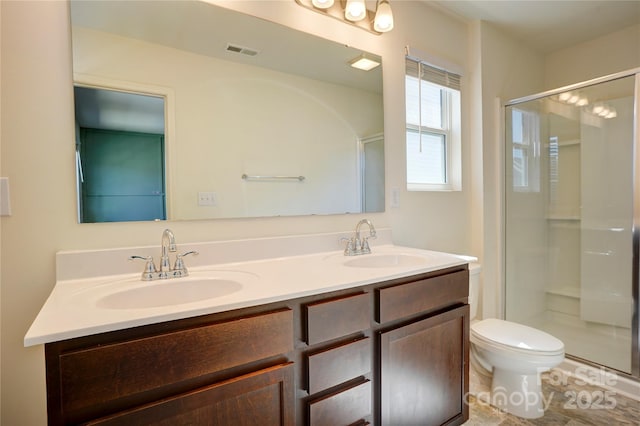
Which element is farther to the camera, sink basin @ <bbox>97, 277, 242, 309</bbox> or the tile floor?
the tile floor

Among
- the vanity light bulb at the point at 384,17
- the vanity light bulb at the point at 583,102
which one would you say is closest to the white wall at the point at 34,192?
the vanity light bulb at the point at 384,17

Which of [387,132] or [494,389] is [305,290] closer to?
[387,132]

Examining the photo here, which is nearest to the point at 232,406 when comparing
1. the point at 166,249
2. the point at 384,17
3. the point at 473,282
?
the point at 166,249

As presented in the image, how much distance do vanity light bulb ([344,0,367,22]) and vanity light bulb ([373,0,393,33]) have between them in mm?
79

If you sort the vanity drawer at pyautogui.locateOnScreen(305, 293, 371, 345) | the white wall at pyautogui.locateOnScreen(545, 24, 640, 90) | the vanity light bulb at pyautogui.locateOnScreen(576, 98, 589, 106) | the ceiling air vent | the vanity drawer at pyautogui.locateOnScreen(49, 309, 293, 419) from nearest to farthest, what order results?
the vanity drawer at pyautogui.locateOnScreen(49, 309, 293, 419) → the vanity drawer at pyautogui.locateOnScreen(305, 293, 371, 345) → the ceiling air vent → the vanity light bulb at pyautogui.locateOnScreen(576, 98, 589, 106) → the white wall at pyautogui.locateOnScreen(545, 24, 640, 90)

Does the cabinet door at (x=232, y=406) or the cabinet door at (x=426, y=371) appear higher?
the cabinet door at (x=232, y=406)

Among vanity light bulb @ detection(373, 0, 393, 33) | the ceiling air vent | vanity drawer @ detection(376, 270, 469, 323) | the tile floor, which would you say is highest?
vanity light bulb @ detection(373, 0, 393, 33)

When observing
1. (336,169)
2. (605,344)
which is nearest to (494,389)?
(605,344)

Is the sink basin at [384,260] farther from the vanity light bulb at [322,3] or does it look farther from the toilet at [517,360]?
the vanity light bulb at [322,3]

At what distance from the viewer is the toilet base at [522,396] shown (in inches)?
65.7

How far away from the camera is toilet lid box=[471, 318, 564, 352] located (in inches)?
63.1

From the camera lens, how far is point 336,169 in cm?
171

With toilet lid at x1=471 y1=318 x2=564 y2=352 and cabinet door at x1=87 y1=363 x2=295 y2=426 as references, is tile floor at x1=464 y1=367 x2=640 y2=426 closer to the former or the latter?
toilet lid at x1=471 y1=318 x2=564 y2=352

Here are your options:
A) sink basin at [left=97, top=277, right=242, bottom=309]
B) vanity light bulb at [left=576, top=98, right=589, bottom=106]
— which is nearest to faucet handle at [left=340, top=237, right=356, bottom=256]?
sink basin at [left=97, top=277, right=242, bottom=309]
